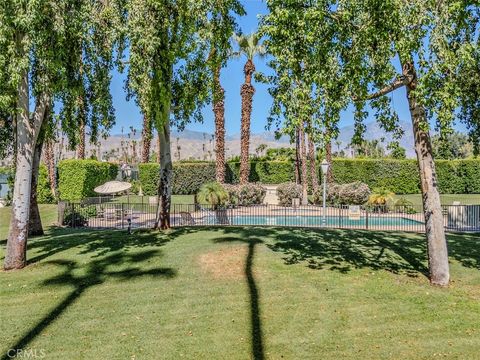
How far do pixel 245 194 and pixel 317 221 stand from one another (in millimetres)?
8149

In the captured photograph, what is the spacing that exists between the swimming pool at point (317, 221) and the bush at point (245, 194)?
552 cm

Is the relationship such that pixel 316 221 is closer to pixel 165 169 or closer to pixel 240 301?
pixel 165 169

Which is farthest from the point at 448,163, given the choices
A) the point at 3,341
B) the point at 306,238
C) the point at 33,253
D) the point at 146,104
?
the point at 3,341

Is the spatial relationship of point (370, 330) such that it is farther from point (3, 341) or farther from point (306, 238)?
point (306, 238)

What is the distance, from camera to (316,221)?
69.7 feet

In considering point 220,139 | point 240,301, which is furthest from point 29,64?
Answer: point 220,139

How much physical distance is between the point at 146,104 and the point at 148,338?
7741mm

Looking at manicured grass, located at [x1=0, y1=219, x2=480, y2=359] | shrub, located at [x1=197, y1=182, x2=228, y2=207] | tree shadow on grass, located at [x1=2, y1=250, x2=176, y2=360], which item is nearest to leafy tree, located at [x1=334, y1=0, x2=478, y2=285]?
manicured grass, located at [x1=0, y1=219, x2=480, y2=359]

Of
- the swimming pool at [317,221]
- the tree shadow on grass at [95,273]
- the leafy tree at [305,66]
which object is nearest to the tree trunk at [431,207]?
the leafy tree at [305,66]

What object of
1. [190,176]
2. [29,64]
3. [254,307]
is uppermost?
[29,64]

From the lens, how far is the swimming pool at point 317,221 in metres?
19.7

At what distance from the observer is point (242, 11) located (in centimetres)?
1488

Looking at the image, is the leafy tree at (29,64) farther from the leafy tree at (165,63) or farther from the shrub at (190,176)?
the shrub at (190,176)

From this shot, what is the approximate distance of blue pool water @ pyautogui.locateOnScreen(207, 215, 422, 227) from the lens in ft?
64.8
